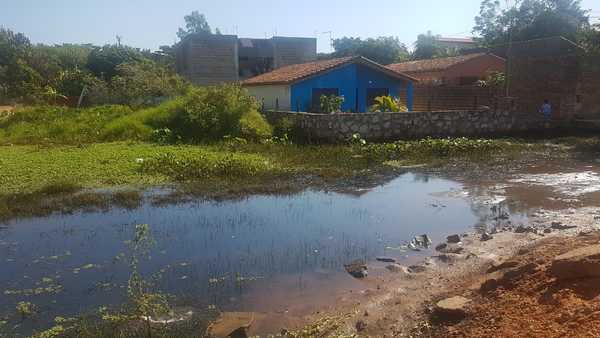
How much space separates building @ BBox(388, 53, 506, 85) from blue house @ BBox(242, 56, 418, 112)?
684 centimetres

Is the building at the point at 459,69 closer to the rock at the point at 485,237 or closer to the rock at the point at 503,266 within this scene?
the rock at the point at 485,237

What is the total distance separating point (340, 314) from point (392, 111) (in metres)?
20.6

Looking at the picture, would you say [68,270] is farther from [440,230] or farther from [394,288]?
[440,230]

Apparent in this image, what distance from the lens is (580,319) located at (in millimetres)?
4836

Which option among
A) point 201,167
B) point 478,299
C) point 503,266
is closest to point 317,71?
point 201,167

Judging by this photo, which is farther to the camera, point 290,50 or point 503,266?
point 290,50

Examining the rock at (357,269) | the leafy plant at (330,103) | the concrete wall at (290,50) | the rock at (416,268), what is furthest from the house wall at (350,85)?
the concrete wall at (290,50)

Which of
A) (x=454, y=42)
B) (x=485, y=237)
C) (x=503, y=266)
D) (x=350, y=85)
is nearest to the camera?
(x=503, y=266)

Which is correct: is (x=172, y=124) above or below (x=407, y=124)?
above

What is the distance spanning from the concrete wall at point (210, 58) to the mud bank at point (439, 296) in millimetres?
38689

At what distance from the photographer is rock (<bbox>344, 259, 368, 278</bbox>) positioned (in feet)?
26.1

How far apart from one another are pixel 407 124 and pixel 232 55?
25.4m

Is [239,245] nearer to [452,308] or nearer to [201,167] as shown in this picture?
[452,308]

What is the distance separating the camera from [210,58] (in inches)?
1778
